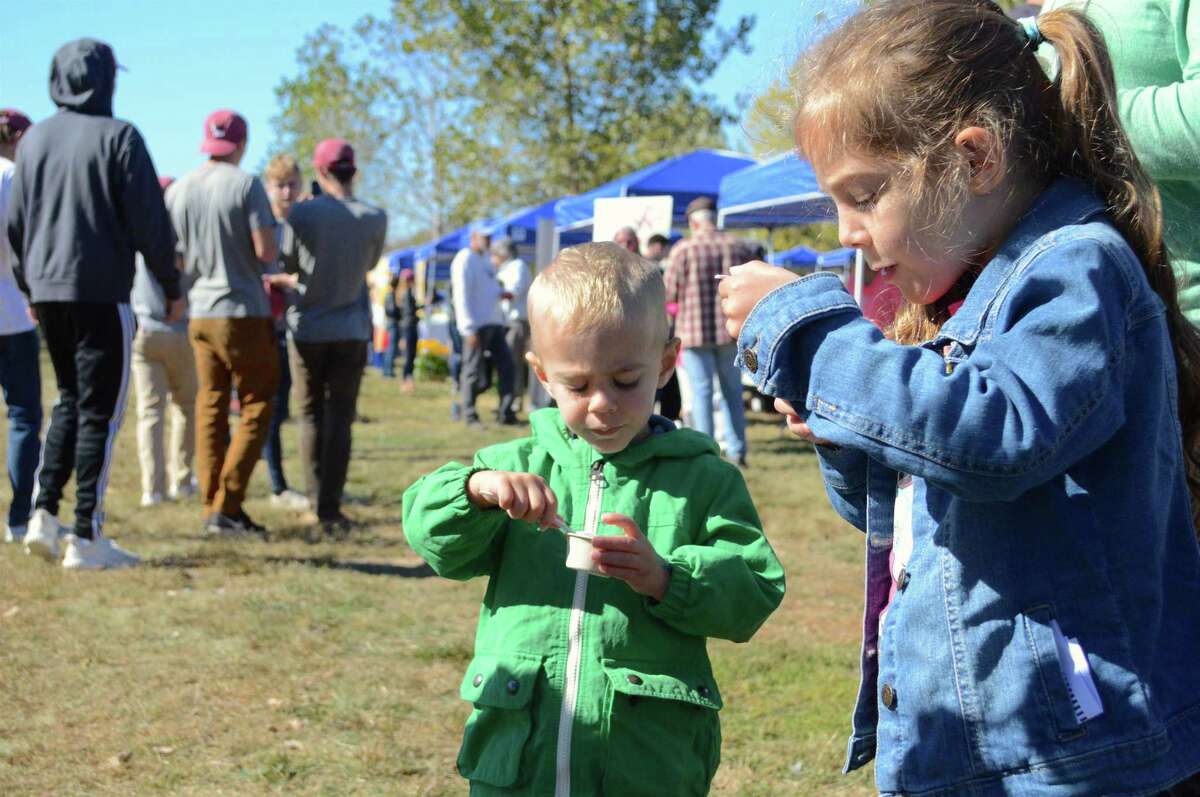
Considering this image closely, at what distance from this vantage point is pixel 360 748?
140 inches

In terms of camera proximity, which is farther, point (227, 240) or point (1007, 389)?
point (227, 240)

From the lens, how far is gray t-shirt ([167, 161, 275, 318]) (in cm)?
635

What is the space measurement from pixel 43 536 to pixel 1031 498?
206 inches

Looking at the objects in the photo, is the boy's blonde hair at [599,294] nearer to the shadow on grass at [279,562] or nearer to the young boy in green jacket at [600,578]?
the young boy in green jacket at [600,578]

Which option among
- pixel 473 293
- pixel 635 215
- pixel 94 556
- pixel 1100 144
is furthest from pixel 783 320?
pixel 473 293

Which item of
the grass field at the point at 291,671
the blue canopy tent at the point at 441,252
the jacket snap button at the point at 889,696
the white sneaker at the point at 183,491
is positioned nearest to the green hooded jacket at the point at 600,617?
the jacket snap button at the point at 889,696

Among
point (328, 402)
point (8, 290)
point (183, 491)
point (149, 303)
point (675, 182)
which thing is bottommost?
point (183, 491)

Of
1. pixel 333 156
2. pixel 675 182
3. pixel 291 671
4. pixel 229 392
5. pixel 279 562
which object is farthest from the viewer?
pixel 675 182

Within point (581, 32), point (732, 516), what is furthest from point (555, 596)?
point (581, 32)

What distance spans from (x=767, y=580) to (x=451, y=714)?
6.65ft

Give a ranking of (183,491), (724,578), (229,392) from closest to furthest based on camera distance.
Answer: (724,578), (229,392), (183,491)

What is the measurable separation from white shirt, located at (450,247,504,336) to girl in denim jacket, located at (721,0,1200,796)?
1123 cm

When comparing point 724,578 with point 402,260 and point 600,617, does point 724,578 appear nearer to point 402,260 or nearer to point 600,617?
point 600,617

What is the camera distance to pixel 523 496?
192 cm
